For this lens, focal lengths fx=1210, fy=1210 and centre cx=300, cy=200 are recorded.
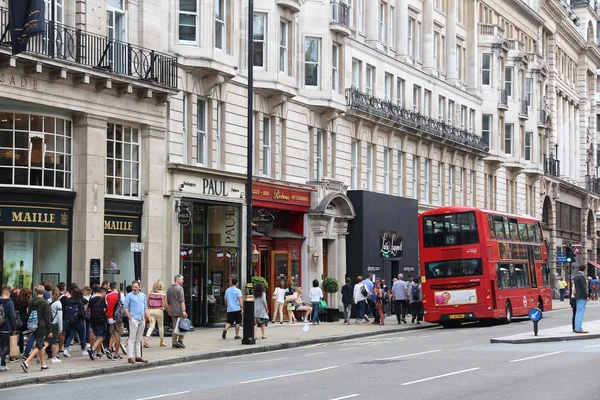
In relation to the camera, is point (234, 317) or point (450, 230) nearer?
point (234, 317)

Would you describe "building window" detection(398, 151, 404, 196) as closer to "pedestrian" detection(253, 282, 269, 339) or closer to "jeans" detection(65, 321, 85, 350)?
"pedestrian" detection(253, 282, 269, 339)

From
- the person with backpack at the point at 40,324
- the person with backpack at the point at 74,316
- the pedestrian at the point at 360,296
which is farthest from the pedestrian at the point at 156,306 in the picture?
the pedestrian at the point at 360,296

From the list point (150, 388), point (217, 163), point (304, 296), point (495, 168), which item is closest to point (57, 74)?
point (217, 163)

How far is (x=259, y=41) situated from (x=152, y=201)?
917cm

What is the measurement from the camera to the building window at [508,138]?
73.7m

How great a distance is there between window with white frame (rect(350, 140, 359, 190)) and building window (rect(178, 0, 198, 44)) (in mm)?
14946

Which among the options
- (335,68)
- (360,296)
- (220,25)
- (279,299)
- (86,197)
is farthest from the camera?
(335,68)

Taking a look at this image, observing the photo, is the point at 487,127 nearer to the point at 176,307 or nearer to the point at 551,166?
the point at 551,166

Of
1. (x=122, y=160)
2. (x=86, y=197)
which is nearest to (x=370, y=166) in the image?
(x=122, y=160)

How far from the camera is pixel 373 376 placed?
2150 cm

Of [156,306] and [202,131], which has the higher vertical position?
[202,131]

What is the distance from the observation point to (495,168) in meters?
71.3

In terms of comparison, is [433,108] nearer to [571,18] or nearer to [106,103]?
[106,103]

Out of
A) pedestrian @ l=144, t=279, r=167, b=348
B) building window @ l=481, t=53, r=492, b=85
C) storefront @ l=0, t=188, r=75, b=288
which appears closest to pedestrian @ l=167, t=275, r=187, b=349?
pedestrian @ l=144, t=279, r=167, b=348
